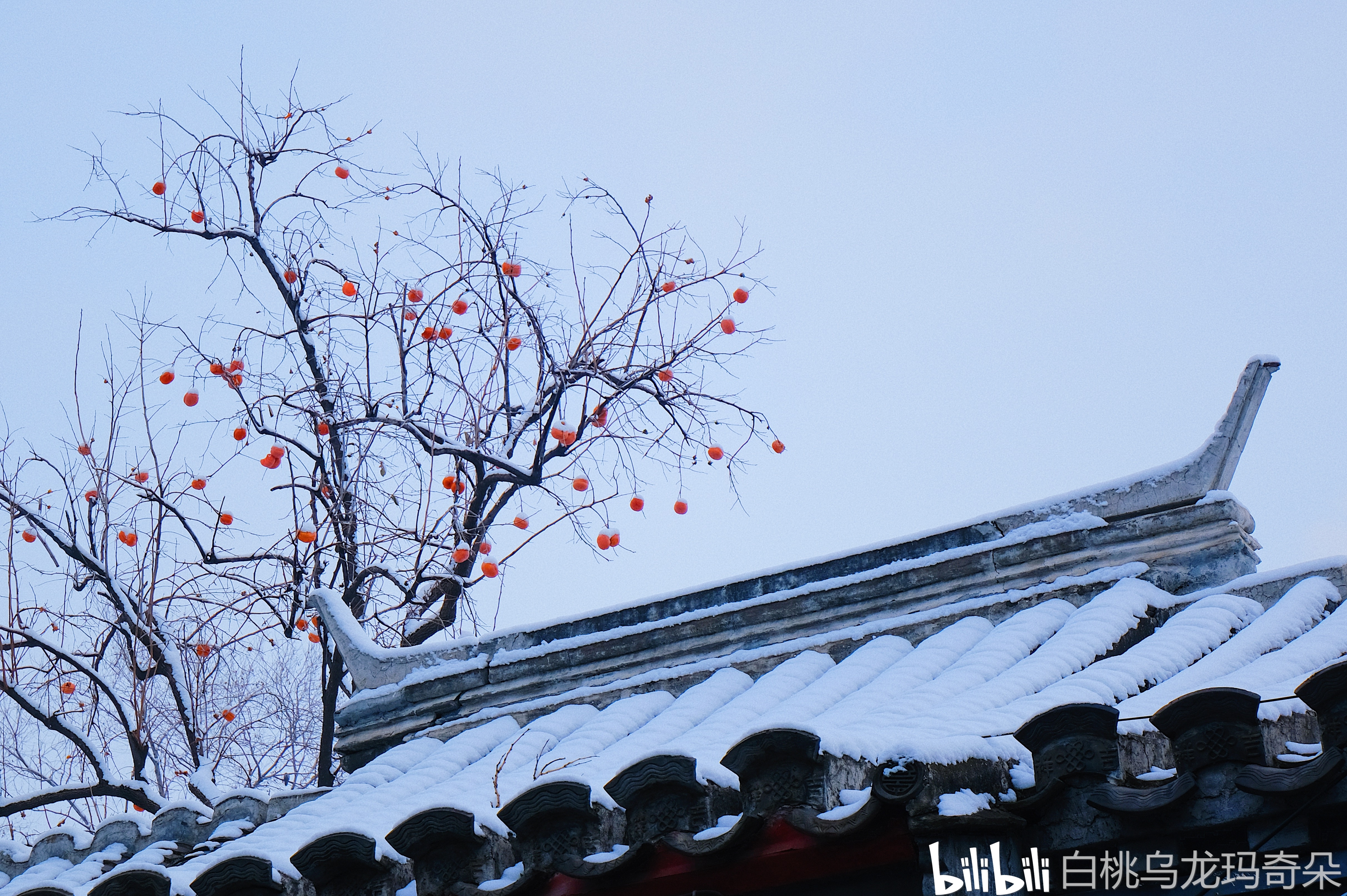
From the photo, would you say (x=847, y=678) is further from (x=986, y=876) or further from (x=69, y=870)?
(x=69, y=870)

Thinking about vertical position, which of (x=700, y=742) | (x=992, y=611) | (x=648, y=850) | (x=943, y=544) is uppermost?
(x=943, y=544)

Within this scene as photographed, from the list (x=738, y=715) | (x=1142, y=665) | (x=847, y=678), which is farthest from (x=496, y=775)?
(x=1142, y=665)

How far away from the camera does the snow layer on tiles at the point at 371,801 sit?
3.38 m

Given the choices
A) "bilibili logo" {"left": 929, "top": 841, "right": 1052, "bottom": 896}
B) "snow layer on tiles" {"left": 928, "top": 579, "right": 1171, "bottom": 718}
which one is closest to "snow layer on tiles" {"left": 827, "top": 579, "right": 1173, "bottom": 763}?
"snow layer on tiles" {"left": 928, "top": 579, "right": 1171, "bottom": 718}

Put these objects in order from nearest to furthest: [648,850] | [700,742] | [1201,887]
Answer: [1201,887]
[648,850]
[700,742]

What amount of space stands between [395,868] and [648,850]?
75 cm

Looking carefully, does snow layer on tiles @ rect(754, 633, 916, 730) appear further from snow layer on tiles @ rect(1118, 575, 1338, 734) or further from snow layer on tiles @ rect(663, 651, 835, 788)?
snow layer on tiles @ rect(1118, 575, 1338, 734)

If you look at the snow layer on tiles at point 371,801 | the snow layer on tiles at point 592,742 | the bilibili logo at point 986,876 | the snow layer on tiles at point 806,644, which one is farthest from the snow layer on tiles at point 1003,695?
the snow layer on tiles at point 371,801

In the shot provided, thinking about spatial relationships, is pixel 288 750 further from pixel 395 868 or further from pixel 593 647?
pixel 395 868

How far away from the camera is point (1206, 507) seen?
4.10 m

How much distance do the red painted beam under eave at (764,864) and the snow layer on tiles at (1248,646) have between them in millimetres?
576

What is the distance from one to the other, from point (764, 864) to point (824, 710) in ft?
2.96

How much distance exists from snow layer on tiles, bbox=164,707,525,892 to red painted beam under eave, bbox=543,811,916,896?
65cm

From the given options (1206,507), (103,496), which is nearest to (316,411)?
(103,496)
